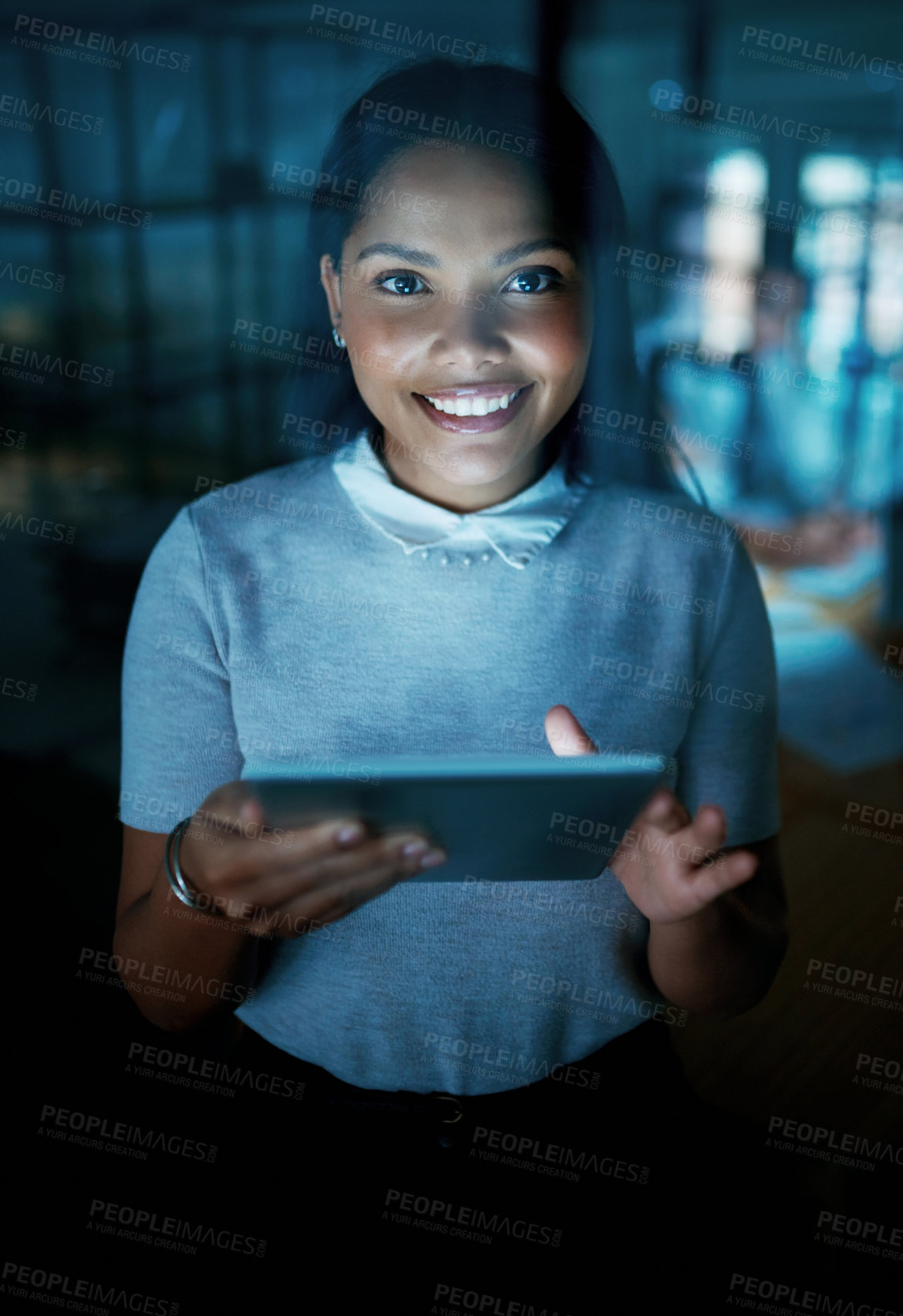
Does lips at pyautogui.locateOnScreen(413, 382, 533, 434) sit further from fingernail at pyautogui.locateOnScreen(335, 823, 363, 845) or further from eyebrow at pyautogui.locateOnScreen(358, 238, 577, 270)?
fingernail at pyautogui.locateOnScreen(335, 823, 363, 845)

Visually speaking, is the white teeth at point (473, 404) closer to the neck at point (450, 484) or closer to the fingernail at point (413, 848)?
the neck at point (450, 484)

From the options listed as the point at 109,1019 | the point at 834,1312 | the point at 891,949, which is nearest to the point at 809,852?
the point at 891,949

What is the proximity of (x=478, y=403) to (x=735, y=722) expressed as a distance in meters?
0.45

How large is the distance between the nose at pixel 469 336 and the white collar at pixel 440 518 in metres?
0.17

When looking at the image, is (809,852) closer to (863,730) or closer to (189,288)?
(863,730)

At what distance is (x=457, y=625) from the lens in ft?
3.47

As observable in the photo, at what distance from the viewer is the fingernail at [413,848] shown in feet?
2.52

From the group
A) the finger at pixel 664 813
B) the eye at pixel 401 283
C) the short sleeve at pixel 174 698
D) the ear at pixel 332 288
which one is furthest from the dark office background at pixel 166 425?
the finger at pixel 664 813

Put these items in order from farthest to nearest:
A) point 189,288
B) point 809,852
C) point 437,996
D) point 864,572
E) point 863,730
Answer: point 864,572 → point 863,730 → point 809,852 → point 189,288 → point 437,996

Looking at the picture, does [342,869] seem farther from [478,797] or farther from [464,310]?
[464,310]

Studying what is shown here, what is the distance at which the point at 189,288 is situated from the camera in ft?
7.04

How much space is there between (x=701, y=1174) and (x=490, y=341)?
3.42ft

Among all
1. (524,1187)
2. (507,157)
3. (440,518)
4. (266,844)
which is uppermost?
(507,157)

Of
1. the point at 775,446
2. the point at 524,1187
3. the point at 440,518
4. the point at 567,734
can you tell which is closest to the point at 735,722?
the point at 567,734
